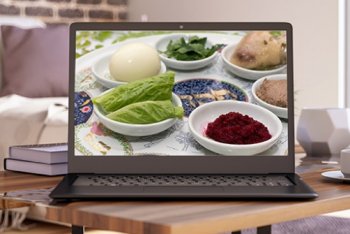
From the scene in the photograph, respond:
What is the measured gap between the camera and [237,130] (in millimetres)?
1197

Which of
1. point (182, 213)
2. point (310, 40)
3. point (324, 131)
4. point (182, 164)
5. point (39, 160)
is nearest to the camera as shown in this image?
point (182, 213)

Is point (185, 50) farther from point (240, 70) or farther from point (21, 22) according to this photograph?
point (21, 22)

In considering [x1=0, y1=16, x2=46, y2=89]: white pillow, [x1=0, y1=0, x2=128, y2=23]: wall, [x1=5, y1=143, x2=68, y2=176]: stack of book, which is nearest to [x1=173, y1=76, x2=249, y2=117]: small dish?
[x1=5, y1=143, x2=68, y2=176]: stack of book

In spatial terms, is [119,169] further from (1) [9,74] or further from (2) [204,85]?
(1) [9,74]

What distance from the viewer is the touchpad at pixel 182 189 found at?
1018mm

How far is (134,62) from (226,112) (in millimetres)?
185

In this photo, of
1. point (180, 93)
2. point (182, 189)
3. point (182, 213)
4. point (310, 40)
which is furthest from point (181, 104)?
point (310, 40)

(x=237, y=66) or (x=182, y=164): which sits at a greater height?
(x=237, y=66)

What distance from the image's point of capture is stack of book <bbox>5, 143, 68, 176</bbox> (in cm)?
134

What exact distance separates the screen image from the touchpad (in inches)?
5.4

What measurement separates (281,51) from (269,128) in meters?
0.14

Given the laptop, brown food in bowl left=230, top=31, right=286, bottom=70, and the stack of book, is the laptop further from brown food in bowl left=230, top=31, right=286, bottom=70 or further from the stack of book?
the stack of book

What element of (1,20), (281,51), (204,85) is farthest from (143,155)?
(1,20)

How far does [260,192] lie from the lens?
101cm
